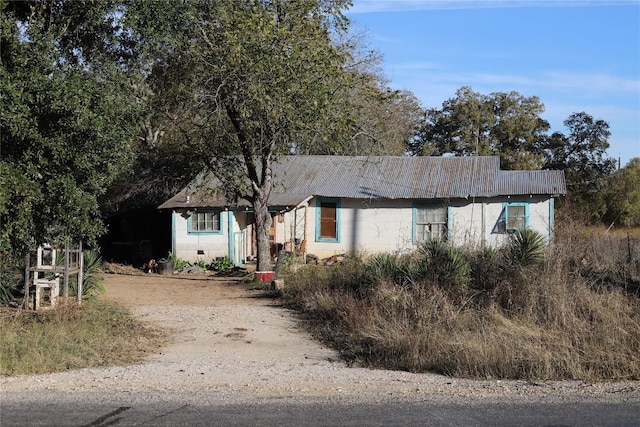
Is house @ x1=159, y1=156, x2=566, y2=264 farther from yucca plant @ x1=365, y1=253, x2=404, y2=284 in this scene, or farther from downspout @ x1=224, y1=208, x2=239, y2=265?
yucca plant @ x1=365, y1=253, x2=404, y2=284

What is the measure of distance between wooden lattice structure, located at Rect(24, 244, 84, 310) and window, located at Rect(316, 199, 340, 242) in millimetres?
12994

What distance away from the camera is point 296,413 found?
21.4ft

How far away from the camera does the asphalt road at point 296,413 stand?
6.20m

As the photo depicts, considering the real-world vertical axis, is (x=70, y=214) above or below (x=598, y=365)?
above

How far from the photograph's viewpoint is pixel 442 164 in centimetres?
2706

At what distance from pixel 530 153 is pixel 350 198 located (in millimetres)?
22839

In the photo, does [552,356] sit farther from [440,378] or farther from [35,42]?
[35,42]

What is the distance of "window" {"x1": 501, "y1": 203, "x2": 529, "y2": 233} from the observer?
80.9 ft

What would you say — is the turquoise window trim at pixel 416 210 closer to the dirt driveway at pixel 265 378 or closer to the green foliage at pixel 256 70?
the green foliage at pixel 256 70

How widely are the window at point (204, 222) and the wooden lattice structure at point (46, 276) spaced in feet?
38.5

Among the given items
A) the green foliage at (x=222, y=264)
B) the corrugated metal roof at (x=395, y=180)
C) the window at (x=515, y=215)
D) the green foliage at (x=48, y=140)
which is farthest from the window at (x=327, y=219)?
the green foliage at (x=48, y=140)

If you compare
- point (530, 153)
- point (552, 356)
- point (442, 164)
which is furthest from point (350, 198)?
point (530, 153)

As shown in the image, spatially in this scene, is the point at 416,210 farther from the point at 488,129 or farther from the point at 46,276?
the point at 488,129

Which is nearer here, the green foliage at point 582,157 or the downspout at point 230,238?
the downspout at point 230,238
